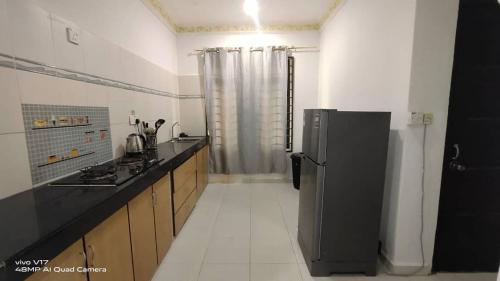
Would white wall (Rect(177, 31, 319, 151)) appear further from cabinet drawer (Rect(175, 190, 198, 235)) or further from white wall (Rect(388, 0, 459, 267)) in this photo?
white wall (Rect(388, 0, 459, 267))

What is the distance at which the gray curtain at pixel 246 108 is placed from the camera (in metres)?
3.63

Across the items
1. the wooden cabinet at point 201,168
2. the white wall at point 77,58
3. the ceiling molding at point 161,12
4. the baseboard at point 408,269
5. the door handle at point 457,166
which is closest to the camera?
the white wall at point 77,58

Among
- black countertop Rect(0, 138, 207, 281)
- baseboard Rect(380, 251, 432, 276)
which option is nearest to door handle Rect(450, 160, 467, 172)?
baseboard Rect(380, 251, 432, 276)

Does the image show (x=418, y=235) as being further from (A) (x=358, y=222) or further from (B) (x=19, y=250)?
(B) (x=19, y=250)

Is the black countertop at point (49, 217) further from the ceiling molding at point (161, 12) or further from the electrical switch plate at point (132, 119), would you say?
the ceiling molding at point (161, 12)

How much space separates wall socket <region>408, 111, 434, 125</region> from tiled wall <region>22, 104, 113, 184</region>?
2.39m

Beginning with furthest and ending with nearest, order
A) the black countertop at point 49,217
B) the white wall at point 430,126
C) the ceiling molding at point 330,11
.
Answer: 1. the ceiling molding at point 330,11
2. the white wall at point 430,126
3. the black countertop at point 49,217

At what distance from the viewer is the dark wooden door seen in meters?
1.53

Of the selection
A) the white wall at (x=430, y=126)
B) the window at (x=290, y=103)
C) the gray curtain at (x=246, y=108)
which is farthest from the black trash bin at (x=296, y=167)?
the white wall at (x=430, y=126)

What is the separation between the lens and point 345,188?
1.66 m

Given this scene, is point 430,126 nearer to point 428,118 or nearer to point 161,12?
point 428,118

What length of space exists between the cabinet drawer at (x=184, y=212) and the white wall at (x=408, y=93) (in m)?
1.95

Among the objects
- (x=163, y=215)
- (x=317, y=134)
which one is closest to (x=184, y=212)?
(x=163, y=215)

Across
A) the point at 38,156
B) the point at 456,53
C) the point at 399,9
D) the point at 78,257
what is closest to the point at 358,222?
the point at 456,53
